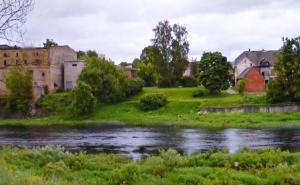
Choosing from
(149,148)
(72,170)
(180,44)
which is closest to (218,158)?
(72,170)

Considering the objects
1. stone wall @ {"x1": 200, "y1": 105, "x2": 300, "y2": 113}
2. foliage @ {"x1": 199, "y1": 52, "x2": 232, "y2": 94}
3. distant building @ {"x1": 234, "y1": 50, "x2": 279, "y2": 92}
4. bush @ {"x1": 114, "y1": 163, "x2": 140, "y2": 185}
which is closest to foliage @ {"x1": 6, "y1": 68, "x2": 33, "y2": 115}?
foliage @ {"x1": 199, "y1": 52, "x2": 232, "y2": 94}

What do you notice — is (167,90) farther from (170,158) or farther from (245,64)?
(170,158)

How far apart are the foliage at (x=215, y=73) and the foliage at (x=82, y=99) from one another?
1841cm

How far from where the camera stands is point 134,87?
302 ft

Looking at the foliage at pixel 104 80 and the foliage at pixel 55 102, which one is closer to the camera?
the foliage at pixel 104 80

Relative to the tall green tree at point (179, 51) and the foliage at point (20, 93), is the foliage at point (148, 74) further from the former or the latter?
the foliage at point (20, 93)

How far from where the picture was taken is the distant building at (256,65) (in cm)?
9450

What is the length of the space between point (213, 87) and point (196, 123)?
19886 millimetres

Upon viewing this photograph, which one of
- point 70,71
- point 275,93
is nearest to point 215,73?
point 275,93

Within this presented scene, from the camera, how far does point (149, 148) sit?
123 feet

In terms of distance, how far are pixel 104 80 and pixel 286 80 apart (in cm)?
2782

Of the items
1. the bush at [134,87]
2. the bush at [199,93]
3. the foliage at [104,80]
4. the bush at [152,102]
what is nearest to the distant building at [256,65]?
the bush at [199,93]

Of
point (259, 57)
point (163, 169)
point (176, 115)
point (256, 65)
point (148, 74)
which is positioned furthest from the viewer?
point (148, 74)

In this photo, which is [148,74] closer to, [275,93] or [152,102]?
[152,102]
